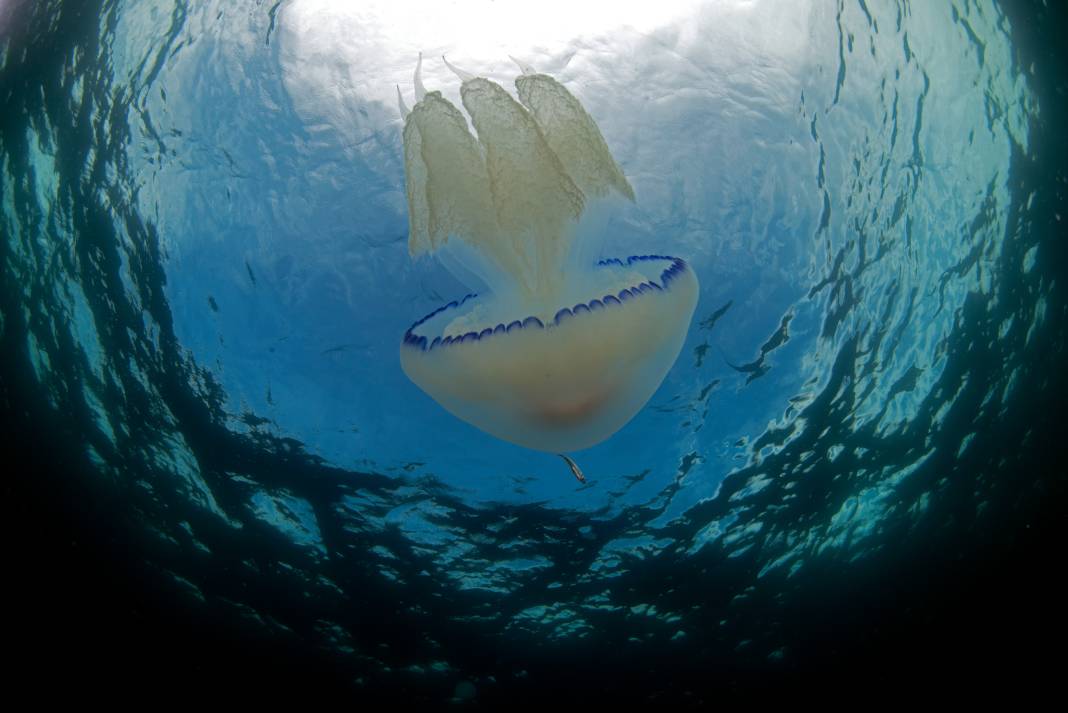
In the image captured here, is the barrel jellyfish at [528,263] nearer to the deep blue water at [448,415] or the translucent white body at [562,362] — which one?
the translucent white body at [562,362]

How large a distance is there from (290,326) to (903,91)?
6.36 m

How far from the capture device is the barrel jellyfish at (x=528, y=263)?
2971 mm

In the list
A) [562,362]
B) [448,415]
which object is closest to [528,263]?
[562,362]

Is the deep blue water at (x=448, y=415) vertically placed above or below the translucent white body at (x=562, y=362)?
above

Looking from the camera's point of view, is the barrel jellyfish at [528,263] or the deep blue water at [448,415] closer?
the barrel jellyfish at [528,263]

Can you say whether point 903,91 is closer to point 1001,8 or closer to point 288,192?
point 1001,8

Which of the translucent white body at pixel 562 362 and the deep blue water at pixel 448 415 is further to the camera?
the deep blue water at pixel 448 415

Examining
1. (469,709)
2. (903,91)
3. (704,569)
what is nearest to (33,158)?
(903,91)

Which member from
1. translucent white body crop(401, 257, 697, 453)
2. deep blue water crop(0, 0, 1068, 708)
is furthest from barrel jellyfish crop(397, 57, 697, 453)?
deep blue water crop(0, 0, 1068, 708)

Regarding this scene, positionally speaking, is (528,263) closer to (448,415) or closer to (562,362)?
(562,362)

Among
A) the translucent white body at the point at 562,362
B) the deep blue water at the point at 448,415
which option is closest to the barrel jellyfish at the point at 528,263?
the translucent white body at the point at 562,362

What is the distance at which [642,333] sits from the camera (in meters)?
3.26

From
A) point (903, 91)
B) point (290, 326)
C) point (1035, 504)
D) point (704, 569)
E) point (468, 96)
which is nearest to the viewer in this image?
point (468, 96)

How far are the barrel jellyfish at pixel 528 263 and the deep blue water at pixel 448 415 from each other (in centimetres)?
276
